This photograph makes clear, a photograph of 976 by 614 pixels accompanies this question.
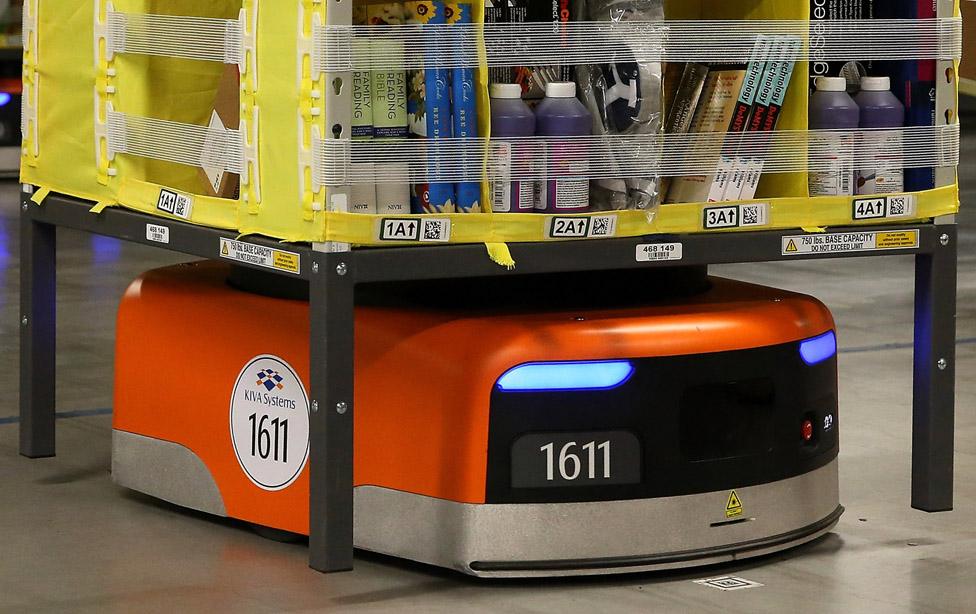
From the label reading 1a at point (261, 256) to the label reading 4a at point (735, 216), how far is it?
1.02 meters

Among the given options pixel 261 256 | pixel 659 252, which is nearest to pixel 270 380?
pixel 261 256

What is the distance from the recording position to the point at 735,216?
4.62 metres

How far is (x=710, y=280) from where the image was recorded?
5.18m

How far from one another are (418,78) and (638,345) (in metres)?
0.81

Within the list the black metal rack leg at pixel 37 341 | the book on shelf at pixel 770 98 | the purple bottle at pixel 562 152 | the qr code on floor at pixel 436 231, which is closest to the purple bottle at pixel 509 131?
the purple bottle at pixel 562 152

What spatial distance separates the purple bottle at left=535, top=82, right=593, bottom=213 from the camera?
439cm

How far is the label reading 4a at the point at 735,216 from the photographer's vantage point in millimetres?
4598

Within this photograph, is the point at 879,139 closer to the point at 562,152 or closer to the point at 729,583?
the point at 562,152

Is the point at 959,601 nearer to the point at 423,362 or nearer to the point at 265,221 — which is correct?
the point at 423,362

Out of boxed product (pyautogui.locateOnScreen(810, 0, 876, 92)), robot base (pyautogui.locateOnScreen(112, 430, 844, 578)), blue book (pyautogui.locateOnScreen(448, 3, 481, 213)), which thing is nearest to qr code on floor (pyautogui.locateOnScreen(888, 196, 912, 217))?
boxed product (pyautogui.locateOnScreen(810, 0, 876, 92))

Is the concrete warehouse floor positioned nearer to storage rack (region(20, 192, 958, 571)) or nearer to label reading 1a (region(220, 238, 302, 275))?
storage rack (region(20, 192, 958, 571))

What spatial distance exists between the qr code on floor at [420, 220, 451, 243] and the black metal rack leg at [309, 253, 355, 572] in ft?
0.61

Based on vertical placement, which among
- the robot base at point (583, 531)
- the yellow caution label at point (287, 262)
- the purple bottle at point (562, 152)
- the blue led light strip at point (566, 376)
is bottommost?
the robot base at point (583, 531)

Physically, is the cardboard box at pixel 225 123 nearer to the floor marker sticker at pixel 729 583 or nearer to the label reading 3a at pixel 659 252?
the label reading 3a at pixel 659 252
